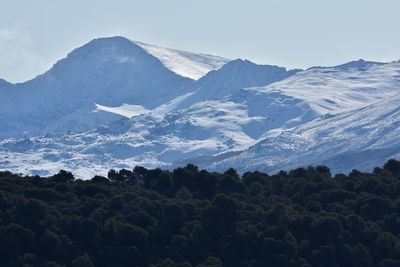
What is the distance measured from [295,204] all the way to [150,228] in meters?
25.7

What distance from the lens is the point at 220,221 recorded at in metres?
136

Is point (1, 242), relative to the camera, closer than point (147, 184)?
Yes

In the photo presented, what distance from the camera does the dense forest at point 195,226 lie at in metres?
127

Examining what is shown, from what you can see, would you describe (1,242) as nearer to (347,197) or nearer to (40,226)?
(40,226)

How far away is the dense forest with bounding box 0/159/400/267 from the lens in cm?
12662

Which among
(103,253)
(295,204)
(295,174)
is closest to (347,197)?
(295,204)

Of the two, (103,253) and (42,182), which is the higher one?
(42,182)

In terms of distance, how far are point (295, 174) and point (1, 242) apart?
6761 centimetres

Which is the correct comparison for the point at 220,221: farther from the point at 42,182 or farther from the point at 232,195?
the point at 42,182

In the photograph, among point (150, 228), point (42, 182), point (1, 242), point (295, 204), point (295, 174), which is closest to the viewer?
point (1, 242)

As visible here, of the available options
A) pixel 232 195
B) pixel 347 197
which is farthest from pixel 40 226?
pixel 347 197

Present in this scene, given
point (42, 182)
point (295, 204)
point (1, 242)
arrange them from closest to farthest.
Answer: point (1, 242) < point (295, 204) < point (42, 182)

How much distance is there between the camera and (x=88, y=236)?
130000 mm

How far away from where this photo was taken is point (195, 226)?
134250mm
